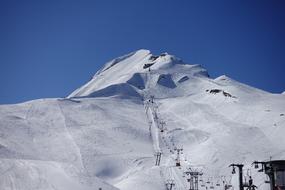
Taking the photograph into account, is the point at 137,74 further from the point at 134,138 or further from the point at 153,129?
the point at 134,138

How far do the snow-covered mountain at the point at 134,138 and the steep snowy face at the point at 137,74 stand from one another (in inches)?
106

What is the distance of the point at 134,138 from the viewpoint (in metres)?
74.8

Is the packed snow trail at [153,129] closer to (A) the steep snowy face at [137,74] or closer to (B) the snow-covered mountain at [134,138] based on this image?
(B) the snow-covered mountain at [134,138]

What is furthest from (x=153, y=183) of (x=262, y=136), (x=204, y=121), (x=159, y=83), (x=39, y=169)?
(x=159, y=83)

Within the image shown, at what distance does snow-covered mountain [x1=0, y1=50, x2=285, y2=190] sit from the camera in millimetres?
53031

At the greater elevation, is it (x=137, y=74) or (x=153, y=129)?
(x=137, y=74)

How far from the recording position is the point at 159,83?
127 m

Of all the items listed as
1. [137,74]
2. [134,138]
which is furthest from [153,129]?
[137,74]

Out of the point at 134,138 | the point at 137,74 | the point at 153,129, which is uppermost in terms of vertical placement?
the point at 137,74

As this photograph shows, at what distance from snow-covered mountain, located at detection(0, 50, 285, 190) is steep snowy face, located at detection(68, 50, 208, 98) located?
2.68 metres

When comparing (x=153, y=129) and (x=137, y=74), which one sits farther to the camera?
(x=137, y=74)

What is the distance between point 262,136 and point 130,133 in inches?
890

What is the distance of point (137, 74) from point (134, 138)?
61410 millimetres

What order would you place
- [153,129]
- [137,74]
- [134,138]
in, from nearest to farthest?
[134,138] → [153,129] → [137,74]
